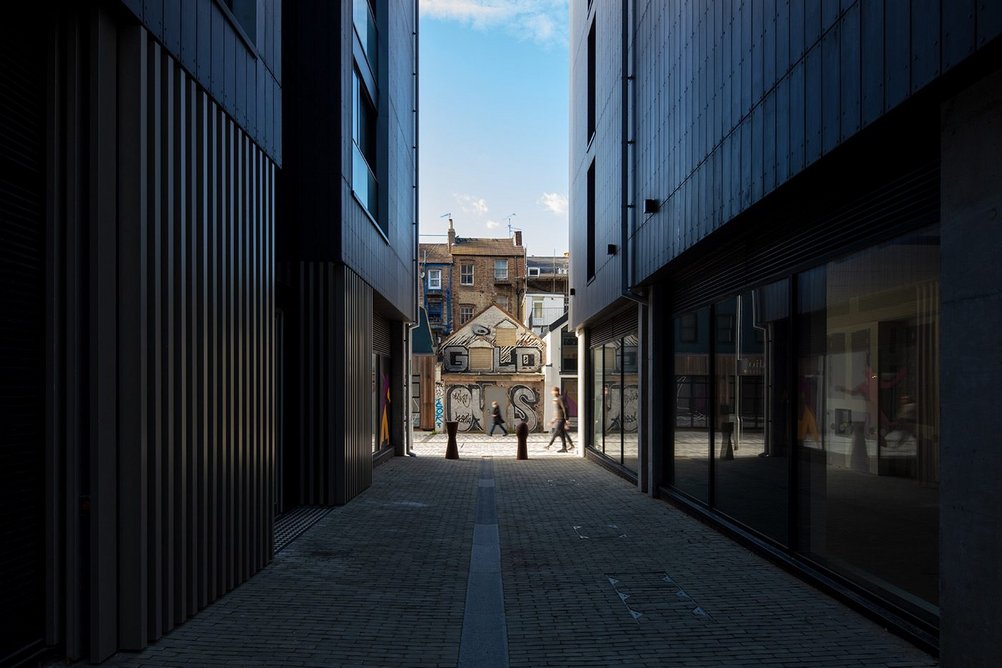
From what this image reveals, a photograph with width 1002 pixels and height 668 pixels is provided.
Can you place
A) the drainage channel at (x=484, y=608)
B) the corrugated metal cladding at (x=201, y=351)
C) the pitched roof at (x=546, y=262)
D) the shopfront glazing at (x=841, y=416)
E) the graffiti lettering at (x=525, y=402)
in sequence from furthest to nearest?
the pitched roof at (x=546, y=262), the graffiti lettering at (x=525, y=402), the shopfront glazing at (x=841, y=416), the corrugated metal cladding at (x=201, y=351), the drainage channel at (x=484, y=608)

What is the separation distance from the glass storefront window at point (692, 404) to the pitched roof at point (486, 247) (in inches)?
1824

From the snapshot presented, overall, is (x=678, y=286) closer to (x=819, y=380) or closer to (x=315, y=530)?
(x=819, y=380)

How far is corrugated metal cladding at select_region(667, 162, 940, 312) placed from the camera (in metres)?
5.67

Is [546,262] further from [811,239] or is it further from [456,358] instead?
[811,239]

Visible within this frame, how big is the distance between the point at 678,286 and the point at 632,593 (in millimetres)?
6665

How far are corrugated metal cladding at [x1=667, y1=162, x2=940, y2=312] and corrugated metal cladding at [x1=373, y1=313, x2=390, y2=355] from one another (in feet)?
27.6

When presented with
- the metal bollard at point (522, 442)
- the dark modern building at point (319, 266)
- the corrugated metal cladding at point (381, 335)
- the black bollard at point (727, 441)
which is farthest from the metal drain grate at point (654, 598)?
the metal bollard at point (522, 442)

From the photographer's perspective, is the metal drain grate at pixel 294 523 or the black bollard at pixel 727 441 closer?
the metal drain grate at pixel 294 523

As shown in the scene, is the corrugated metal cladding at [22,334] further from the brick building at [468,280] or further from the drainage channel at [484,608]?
the brick building at [468,280]

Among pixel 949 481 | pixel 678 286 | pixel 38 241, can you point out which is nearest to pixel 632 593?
pixel 949 481

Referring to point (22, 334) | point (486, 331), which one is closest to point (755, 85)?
point (22, 334)

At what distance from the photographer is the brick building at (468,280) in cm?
5728

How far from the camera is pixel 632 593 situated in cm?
686

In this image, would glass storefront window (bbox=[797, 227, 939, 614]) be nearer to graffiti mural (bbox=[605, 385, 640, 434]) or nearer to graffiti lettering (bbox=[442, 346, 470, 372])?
graffiti mural (bbox=[605, 385, 640, 434])
